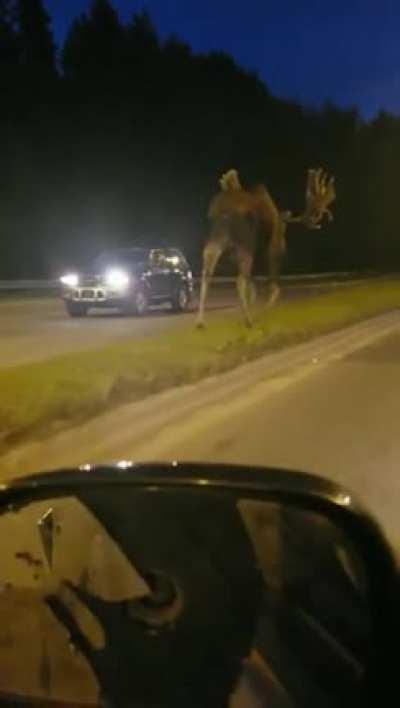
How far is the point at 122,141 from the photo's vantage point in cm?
7381

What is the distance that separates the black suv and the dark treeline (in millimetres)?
23153

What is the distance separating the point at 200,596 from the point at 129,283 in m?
33.8

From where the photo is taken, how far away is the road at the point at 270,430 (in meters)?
11.7

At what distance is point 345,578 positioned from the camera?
3.32m

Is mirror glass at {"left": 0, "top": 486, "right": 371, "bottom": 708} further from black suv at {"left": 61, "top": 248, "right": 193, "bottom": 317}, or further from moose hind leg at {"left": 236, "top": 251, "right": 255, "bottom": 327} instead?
black suv at {"left": 61, "top": 248, "right": 193, "bottom": 317}

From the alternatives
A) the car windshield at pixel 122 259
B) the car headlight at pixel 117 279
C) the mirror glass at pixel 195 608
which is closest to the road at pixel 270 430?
the mirror glass at pixel 195 608

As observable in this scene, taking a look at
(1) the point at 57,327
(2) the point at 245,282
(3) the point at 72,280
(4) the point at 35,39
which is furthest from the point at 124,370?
(4) the point at 35,39

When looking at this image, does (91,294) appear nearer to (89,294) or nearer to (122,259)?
(89,294)

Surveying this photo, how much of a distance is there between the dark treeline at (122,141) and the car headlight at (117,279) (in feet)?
83.2

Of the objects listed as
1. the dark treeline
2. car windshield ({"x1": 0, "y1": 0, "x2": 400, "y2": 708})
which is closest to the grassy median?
car windshield ({"x1": 0, "y1": 0, "x2": 400, "y2": 708})

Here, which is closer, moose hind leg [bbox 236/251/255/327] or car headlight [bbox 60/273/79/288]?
moose hind leg [bbox 236/251/255/327]

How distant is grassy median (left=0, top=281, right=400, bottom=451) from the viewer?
14.0 m

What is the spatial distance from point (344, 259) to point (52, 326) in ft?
219

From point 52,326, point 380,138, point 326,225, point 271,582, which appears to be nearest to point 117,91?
point 326,225
